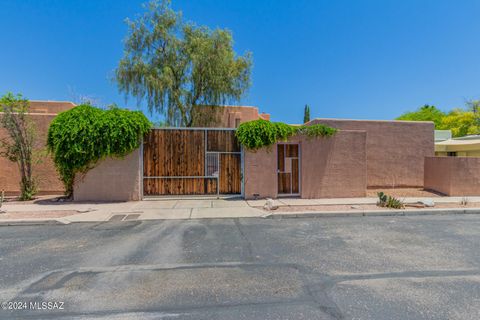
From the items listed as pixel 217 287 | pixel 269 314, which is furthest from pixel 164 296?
pixel 269 314

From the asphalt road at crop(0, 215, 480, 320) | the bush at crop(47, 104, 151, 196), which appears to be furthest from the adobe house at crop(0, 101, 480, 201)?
the asphalt road at crop(0, 215, 480, 320)

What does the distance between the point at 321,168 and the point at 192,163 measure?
19.5ft

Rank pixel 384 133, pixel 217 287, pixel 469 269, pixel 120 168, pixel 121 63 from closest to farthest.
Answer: pixel 217 287
pixel 469 269
pixel 120 168
pixel 384 133
pixel 121 63

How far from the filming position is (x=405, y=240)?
5.69 m

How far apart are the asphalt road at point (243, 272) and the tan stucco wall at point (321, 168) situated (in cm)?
413

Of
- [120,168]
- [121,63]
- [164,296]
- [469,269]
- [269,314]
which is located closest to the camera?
[269,314]

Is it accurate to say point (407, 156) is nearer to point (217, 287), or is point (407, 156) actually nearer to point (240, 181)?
point (240, 181)

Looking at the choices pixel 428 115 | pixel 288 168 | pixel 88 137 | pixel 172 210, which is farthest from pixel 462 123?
pixel 88 137

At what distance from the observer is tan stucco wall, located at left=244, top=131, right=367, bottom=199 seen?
1082 centimetres

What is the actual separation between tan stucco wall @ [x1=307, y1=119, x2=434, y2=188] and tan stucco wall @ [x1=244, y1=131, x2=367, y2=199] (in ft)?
11.4

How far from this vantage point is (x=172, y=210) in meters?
8.82

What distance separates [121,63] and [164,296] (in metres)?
18.2

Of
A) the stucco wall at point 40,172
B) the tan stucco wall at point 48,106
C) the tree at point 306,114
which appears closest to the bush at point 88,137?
the stucco wall at point 40,172

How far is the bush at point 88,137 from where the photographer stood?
31.9ft
